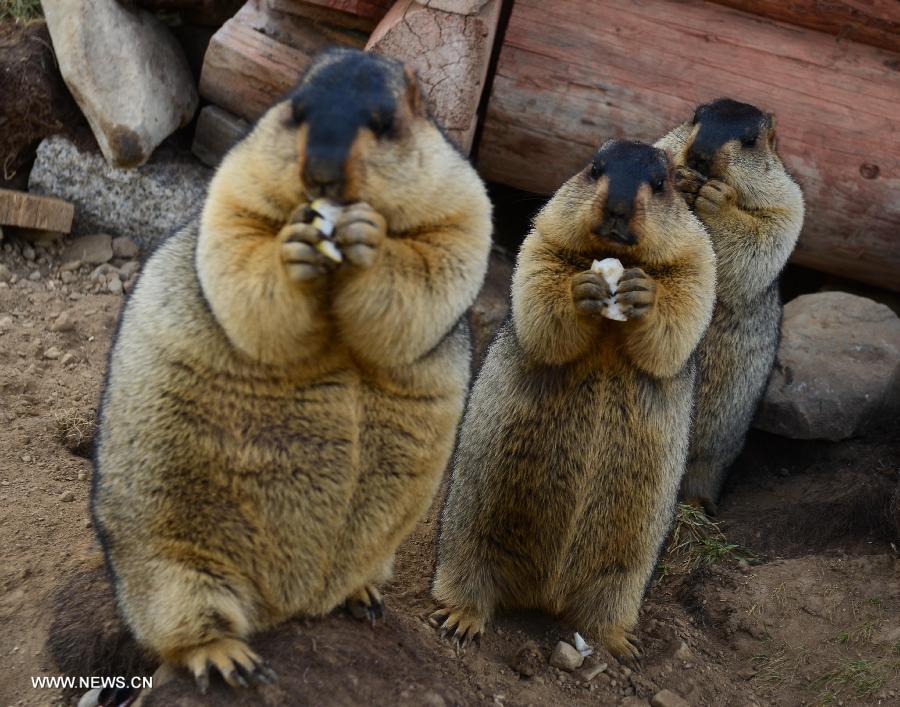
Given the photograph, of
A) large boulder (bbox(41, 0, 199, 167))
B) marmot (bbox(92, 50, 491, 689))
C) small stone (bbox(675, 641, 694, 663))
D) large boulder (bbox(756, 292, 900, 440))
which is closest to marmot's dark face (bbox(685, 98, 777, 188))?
large boulder (bbox(756, 292, 900, 440))

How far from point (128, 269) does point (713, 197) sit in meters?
4.64

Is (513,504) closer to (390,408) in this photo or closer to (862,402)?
(390,408)

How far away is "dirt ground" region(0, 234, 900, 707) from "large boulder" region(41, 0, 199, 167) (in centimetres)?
109

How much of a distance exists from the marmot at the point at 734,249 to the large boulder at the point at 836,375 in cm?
60

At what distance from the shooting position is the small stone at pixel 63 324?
7840 millimetres

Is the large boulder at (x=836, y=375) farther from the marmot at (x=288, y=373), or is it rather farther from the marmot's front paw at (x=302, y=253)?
the marmot's front paw at (x=302, y=253)

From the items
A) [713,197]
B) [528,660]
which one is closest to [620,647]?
[528,660]

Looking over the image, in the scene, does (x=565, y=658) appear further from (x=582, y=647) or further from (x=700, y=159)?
(x=700, y=159)

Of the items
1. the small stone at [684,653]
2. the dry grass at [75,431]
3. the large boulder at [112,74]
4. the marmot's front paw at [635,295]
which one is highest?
the marmot's front paw at [635,295]

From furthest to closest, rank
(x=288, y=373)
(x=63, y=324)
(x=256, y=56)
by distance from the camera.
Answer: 1. (x=256, y=56)
2. (x=63, y=324)
3. (x=288, y=373)

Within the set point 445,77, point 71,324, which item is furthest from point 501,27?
point 71,324

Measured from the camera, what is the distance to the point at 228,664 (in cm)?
435

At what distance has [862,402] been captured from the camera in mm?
8531

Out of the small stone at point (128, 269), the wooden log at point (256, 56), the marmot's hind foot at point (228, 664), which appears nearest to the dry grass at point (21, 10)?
the wooden log at point (256, 56)
